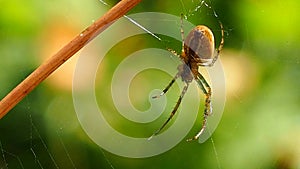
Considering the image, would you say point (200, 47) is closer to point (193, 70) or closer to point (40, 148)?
point (193, 70)

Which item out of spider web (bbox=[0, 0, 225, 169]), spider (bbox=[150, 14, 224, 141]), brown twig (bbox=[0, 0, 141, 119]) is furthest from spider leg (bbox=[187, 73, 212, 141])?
brown twig (bbox=[0, 0, 141, 119])

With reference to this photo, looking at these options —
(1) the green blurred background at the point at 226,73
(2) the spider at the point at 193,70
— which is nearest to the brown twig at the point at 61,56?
(2) the spider at the point at 193,70

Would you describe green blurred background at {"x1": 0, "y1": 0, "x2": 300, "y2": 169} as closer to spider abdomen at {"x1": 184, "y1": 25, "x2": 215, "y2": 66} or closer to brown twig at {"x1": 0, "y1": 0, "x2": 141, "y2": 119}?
spider abdomen at {"x1": 184, "y1": 25, "x2": 215, "y2": 66}

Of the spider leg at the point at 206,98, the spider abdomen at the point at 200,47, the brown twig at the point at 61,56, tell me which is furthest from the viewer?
the spider leg at the point at 206,98

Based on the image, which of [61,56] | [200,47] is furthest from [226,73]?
[61,56]

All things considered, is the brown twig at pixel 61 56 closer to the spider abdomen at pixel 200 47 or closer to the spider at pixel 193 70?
the spider abdomen at pixel 200 47

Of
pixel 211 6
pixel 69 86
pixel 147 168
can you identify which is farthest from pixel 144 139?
pixel 211 6

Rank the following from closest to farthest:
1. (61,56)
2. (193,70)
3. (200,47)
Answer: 1. (61,56)
2. (200,47)
3. (193,70)
